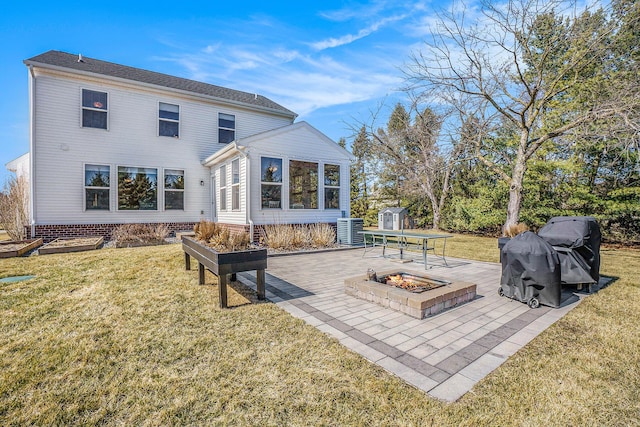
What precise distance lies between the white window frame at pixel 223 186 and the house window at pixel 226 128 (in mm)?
2426

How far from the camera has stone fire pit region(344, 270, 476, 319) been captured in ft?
12.1

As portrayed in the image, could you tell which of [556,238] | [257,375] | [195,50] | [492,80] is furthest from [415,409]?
[195,50]

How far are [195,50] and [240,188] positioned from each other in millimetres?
6732

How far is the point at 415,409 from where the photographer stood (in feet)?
6.56

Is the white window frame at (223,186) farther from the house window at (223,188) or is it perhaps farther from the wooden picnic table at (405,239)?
the wooden picnic table at (405,239)

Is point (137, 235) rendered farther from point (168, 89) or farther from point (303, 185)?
point (168, 89)

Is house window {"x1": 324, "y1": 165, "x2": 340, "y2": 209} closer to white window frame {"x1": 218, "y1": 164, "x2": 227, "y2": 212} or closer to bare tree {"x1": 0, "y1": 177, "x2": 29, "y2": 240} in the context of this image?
white window frame {"x1": 218, "y1": 164, "x2": 227, "y2": 212}

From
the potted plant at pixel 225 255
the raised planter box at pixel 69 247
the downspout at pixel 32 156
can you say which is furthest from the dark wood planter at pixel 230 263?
the downspout at pixel 32 156

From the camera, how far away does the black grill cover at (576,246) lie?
470cm

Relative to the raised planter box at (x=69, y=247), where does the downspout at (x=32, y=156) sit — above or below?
above

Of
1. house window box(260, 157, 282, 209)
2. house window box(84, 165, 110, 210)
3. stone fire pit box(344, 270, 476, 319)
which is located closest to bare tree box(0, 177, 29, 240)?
house window box(84, 165, 110, 210)

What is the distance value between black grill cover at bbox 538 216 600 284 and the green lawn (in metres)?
0.61

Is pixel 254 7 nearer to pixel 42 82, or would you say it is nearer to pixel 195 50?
pixel 195 50

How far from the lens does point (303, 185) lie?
10992mm
